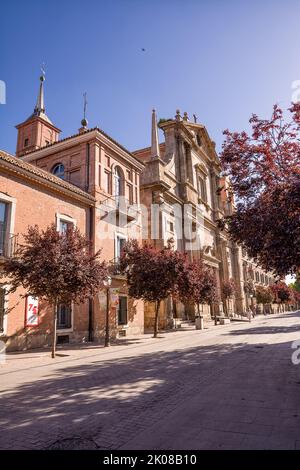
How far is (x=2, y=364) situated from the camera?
32.7 feet

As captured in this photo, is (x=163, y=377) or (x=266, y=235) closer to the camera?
(x=163, y=377)

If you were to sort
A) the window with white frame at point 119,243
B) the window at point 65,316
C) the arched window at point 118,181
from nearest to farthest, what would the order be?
the window at point 65,316 < the window with white frame at point 119,243 < the arched window at point 118,181

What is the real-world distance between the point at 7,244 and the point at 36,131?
2563cm

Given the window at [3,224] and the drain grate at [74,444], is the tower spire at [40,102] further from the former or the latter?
the drain grate at [74,444]

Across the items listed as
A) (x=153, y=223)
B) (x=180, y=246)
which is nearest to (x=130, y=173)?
(x=153, y=223)

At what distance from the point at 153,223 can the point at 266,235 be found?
17559mm

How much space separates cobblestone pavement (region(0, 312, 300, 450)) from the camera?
12.7ft

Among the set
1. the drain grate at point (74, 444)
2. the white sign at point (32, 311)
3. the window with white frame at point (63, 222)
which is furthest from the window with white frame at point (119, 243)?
the drain grate at point (74, 444)

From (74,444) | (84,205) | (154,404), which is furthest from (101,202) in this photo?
(74,444)

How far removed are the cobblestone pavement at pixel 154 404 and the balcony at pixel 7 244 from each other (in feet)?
17.0

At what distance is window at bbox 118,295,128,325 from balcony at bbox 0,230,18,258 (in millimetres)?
8416

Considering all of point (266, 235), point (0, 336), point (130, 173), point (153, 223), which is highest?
point (130, 173)

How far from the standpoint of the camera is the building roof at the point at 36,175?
13874 millimetres

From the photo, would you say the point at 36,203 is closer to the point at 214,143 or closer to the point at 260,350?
the point at 260,350
